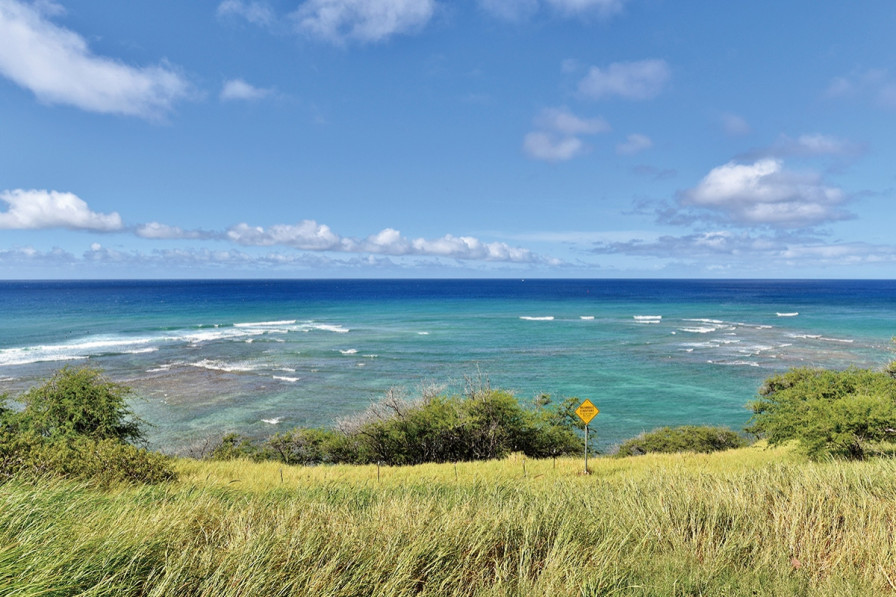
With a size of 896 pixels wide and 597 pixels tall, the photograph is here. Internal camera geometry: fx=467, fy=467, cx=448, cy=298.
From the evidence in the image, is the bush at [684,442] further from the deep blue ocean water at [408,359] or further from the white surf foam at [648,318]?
the white surf foam at [648,318]

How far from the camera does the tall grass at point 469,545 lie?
4594 millimetres

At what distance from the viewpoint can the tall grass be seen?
459cm

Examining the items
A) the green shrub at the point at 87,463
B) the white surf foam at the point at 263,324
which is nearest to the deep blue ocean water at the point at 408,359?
the white surf foam at the point at 263,324

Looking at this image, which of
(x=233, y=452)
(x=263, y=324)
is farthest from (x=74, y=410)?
(x=263, y=324)

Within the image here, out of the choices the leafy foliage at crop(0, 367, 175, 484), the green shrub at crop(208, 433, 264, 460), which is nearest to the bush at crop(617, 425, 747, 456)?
the green shrub at crop(208, 433, 264, 460)

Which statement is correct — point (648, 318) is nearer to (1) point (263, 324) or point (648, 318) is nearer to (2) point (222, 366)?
(1) point (263, 324)

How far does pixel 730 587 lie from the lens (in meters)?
5.16

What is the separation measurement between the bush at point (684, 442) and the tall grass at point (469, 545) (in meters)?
18.9

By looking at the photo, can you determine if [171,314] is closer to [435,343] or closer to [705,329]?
[435,343]

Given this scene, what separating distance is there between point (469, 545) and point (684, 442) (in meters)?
24.3

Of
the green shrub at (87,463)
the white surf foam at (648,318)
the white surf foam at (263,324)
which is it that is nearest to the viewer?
the green shrub at (87,463)

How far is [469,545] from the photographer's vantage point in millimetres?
5641

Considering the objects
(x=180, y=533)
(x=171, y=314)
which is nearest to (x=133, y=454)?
(x=180, y=533)

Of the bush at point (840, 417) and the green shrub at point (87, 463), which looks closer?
the green shrub at point (87, 463)
